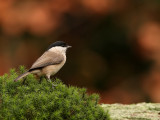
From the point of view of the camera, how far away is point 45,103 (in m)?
5.64

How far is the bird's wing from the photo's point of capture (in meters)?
7.14

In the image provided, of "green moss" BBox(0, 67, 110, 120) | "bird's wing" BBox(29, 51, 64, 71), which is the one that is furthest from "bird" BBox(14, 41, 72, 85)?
"green moss" BBox(0, 67, 110, 120)

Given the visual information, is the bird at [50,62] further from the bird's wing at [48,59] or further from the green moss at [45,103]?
the green moss at [45,103]

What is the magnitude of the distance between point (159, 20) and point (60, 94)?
734cm

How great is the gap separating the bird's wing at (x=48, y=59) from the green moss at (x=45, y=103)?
3.01 feet

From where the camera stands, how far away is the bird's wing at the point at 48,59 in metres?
7.14

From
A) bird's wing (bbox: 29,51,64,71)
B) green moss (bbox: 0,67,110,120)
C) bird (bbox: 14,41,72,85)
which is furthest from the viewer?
bird's wing (bbox: 29,51,64,71)

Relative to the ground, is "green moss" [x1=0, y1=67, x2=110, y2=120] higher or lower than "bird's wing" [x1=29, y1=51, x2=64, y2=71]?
lower

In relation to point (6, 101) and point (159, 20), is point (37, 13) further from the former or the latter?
point (6, 101)

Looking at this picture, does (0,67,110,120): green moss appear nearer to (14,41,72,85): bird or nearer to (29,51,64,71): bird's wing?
(14,41,72,85): bird

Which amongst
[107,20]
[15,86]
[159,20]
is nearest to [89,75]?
[107,20]

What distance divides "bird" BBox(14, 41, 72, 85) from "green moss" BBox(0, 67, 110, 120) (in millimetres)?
586

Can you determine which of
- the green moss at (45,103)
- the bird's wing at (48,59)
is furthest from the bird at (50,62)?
the green moss at (45,103)

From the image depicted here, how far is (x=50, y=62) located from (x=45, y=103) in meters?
1.81
